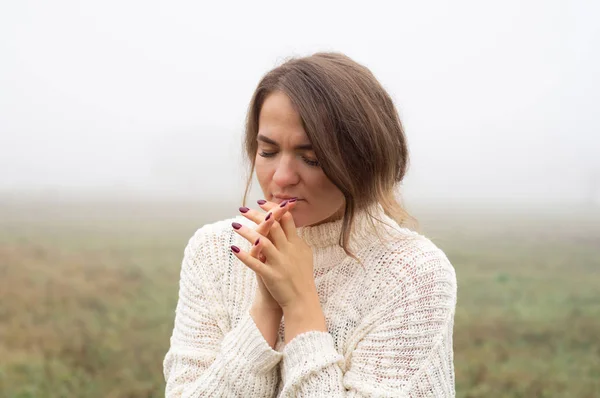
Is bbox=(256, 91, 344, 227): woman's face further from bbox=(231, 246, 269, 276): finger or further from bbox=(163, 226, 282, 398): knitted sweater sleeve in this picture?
bbox=(163, 226, 282, 398): knitted sweater sleeve

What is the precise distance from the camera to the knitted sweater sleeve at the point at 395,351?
1281 millimetres

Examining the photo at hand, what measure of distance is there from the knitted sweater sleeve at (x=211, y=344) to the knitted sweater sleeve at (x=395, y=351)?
7cm

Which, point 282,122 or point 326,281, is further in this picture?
point 326,281

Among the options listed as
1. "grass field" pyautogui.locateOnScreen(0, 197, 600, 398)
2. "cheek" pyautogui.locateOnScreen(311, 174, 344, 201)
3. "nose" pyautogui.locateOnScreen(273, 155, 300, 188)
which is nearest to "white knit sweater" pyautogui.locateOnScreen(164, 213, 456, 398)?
"cheek" pyautogui.locateOnScreen(311, 174, 344, 201)

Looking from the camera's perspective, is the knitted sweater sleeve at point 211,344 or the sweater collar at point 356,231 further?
the sweater collar at point 356,231

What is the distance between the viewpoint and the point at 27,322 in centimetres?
351

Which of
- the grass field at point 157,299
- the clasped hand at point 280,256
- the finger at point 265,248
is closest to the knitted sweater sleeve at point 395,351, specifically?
the clasped hand at point 280,256

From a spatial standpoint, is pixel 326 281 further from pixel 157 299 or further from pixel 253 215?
pixel 157 299

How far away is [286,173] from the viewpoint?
130cm

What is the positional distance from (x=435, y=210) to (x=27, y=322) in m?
3.25

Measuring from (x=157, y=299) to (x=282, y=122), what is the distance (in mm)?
2893

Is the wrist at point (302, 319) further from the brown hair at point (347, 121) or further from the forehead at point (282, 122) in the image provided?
the forehead at point (282, 122)

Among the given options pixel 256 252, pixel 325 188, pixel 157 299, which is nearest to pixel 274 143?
pixel 325 188

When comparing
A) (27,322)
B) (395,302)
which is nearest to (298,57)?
(395,302)
